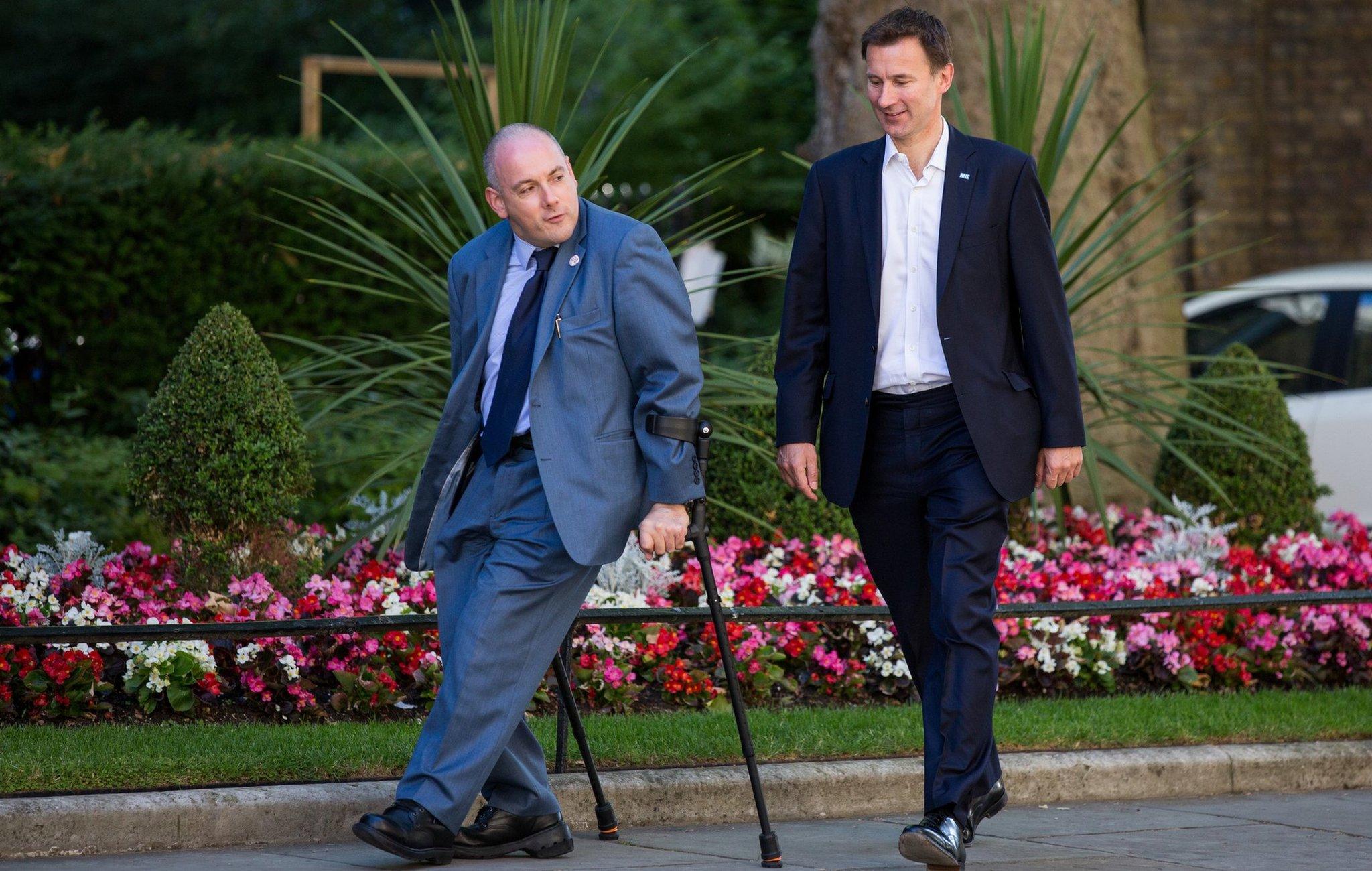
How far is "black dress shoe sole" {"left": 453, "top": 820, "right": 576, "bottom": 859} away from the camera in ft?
14.2

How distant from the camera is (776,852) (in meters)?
4.27

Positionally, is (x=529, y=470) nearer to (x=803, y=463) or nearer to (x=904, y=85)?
(x=803, y=463)

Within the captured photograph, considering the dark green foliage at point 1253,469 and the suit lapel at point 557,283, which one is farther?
the dark green foliage at point 1253,469

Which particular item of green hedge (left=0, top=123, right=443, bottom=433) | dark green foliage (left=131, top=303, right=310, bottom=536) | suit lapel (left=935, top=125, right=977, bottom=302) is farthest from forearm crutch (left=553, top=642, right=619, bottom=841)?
green hedge (left=0, top=123, right=443, bottom=433)

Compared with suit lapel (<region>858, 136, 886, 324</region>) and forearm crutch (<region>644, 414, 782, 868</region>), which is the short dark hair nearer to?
suit lapel (<region>858, 136, 886, 324</region>)

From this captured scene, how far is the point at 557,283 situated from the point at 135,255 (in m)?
7.33

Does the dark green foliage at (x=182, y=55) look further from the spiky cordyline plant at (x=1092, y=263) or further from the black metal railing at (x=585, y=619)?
the black metal railing at (x=585, y=619)

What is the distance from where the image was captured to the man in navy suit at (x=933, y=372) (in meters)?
4.24

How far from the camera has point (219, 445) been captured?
6.16 m

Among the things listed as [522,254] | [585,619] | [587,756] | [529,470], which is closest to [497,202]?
[522,254]

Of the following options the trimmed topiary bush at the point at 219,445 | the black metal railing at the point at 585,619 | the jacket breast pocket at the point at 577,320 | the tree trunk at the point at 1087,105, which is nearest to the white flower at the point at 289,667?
the black metal railing at the point at 585,619

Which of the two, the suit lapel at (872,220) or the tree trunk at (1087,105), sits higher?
the tree trunk at (1087,105)

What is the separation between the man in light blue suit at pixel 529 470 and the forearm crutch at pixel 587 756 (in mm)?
194

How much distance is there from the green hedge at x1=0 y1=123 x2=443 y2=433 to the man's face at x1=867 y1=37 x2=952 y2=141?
22.2 feet
